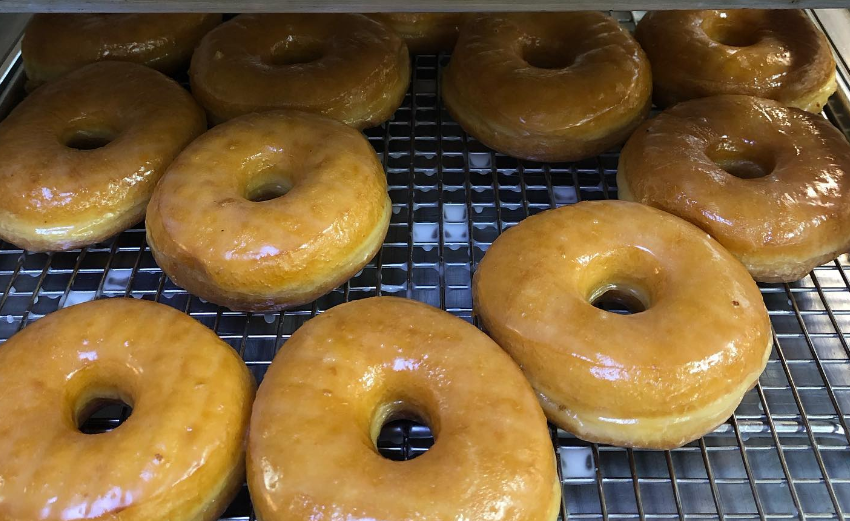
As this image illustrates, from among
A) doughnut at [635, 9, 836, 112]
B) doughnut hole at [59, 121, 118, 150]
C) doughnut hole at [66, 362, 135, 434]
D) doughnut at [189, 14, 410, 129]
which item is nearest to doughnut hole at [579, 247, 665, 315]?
doughnut at [635, 9, 836, 112]

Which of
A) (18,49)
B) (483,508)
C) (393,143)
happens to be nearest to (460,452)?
(483,508)

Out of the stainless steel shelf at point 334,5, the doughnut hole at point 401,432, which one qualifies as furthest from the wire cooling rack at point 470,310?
the stainless steel shelf at point 334,5

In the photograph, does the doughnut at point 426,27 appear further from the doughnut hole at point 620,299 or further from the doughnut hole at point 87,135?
the doughnut hole at point 620,299

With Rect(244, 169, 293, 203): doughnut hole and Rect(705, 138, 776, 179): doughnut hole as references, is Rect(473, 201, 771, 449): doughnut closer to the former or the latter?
Rect(705, 138, 776, 179): doughnut hole

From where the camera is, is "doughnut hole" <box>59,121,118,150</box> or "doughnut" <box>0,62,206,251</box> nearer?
"doughnut" <box>0,62,206,251</box>

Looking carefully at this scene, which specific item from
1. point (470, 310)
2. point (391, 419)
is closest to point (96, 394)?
point (391, 419)

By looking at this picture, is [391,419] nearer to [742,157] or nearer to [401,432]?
[401,432]
